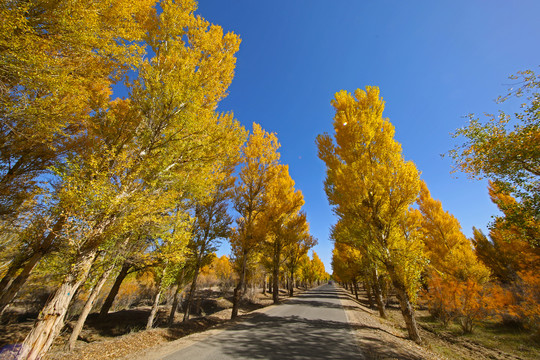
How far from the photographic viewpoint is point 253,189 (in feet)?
39.5

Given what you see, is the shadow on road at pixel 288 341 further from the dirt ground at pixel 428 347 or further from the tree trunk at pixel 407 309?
the tree trunk at pixel 407 309

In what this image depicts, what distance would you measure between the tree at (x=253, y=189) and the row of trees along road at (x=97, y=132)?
403cm

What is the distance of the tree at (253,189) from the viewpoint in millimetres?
11047

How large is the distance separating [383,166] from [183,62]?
8.29 meters

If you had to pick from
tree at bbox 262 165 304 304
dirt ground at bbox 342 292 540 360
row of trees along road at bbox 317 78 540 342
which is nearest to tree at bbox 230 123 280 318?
tree at bbox 262 165 304 304

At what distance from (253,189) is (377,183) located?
7038 millimetres

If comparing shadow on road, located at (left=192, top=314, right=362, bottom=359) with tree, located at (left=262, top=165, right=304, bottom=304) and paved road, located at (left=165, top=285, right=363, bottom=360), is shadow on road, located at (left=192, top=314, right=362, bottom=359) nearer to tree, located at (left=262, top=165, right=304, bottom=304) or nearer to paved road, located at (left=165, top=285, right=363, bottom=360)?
paved road, located at (left=165, top=285, right=363, bottom=360)

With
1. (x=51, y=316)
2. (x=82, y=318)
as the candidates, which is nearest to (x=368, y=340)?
(x=51, y=316)

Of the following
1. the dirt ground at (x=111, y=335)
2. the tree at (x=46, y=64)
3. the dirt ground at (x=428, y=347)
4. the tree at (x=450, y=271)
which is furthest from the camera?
the tree at (x=450, y=271)

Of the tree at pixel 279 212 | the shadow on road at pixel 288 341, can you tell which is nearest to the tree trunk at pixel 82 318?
the shadow on road at pixel 288 341

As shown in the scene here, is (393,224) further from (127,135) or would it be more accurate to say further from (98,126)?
(98,126)

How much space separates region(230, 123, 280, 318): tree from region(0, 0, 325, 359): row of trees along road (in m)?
4.03

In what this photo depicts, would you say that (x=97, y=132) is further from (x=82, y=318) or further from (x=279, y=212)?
(x=279, y=212)

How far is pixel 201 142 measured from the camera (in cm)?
522
